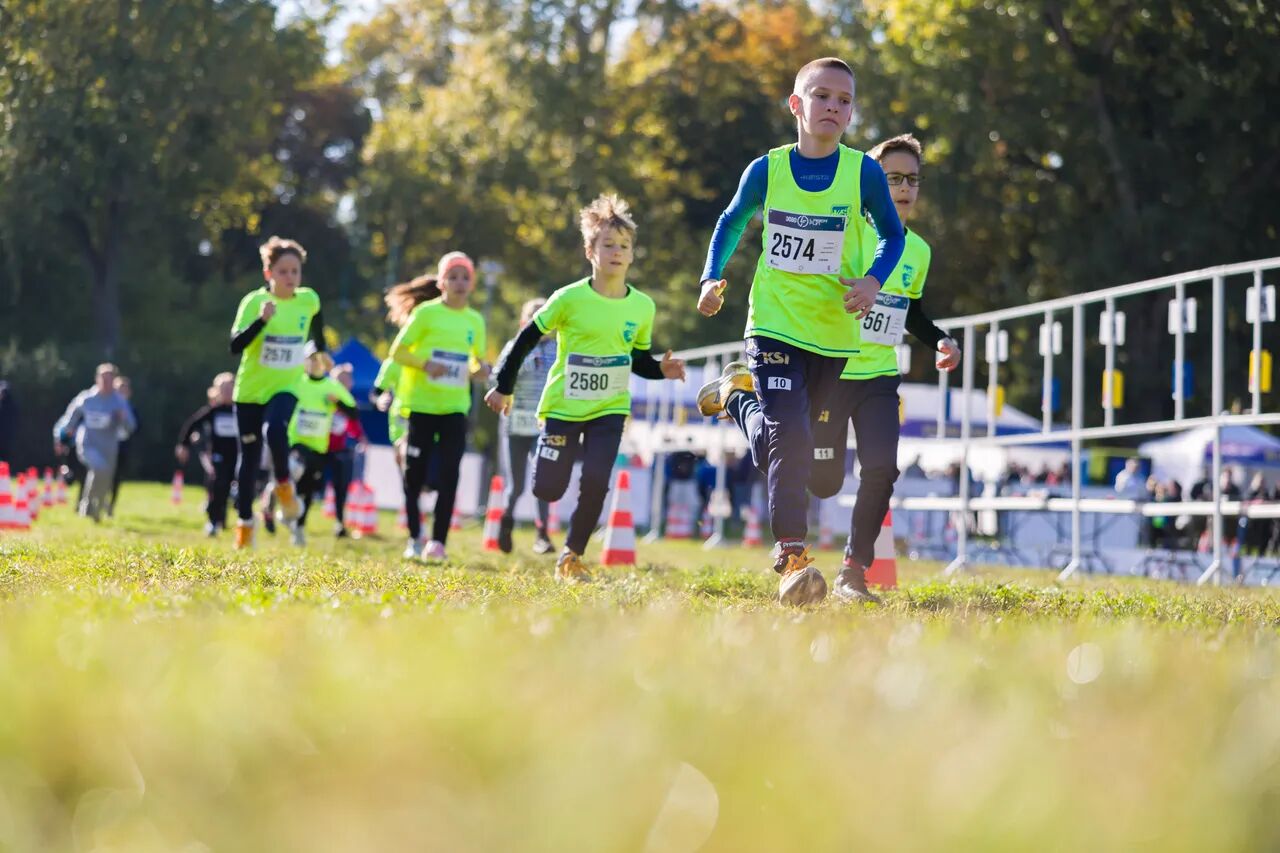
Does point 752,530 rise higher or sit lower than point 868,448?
lower

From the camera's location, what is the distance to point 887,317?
28.4ft

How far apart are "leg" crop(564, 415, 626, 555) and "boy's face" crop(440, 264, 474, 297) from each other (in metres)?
2.55

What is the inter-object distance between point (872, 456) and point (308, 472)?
400 inches

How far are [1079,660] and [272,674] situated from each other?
1826 mm

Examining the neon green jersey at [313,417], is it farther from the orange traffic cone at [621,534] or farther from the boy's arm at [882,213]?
the boy's arm at [882,213]

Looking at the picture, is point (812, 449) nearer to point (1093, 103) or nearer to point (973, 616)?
point (973, 616)

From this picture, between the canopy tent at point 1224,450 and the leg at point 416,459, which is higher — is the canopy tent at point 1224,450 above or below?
above

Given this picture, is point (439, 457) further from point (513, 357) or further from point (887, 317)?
point (887, 317)

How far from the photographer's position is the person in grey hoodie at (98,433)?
20.1 meters

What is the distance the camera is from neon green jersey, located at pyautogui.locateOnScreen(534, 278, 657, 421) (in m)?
9.70

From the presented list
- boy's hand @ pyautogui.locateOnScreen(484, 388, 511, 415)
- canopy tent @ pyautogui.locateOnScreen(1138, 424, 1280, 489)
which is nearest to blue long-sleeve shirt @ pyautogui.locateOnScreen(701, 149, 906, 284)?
boy's hand @ pyautogui.locateOnScreen(484, 388, 511, 415)

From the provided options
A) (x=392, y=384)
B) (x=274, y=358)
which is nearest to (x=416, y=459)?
(x=274, y=358)

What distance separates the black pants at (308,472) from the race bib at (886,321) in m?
9.34

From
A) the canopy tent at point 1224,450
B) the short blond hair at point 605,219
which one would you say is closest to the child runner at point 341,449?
the short blond hair at point 605,219
